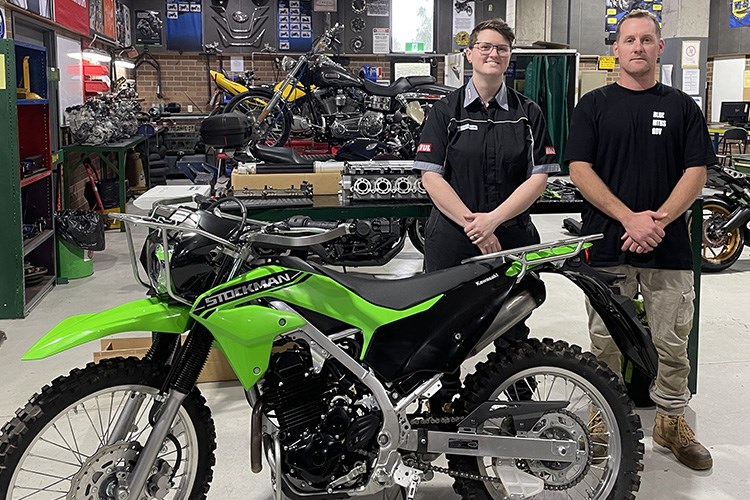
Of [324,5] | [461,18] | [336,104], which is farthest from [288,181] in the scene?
[461,18]

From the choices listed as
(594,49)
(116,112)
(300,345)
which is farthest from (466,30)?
(300,345)

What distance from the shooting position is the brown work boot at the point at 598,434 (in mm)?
2500

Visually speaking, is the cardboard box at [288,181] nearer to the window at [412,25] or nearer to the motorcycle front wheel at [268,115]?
the motorcycle front wheel at [268,115]

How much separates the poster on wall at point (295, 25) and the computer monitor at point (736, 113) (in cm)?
677

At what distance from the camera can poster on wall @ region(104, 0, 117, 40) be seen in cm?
1043

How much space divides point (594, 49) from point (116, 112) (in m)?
8.87

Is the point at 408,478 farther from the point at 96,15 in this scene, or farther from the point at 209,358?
the point at 96,15

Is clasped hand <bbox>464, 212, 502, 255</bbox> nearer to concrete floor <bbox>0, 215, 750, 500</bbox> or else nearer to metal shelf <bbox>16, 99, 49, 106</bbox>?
concrete floor <bbox>0, 215, 750, 500</bbox>

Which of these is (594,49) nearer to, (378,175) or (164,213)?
(378,175)

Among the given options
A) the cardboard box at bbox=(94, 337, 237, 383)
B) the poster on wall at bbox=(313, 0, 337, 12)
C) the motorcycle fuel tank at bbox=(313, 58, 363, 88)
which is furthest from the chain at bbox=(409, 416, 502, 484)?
the poster on wall at bbox=(313, 0, 337, 12)

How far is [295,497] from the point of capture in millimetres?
2244

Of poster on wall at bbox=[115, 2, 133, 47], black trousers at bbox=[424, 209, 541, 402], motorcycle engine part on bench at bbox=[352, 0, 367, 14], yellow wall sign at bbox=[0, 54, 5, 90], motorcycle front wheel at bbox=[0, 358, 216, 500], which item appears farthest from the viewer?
motorcycle engine part on bench at bbox=[352, 0, 367, 14]

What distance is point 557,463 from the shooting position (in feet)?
7.82

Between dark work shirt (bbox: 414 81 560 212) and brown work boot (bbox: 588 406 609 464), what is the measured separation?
0.78m
